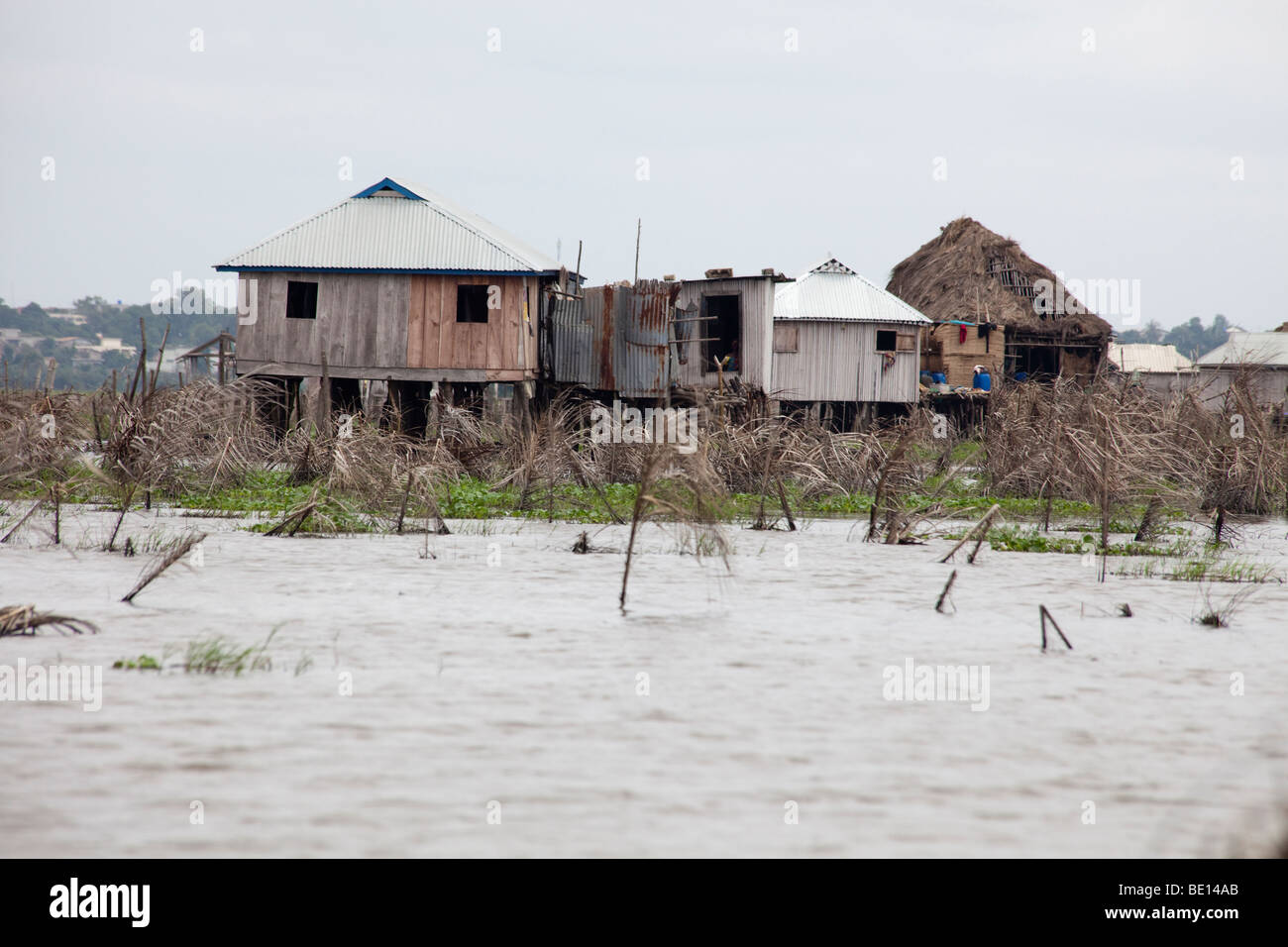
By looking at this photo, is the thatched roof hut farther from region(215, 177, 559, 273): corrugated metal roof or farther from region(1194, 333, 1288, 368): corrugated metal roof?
region(215, 177, 559, 273): corrugated metal roof

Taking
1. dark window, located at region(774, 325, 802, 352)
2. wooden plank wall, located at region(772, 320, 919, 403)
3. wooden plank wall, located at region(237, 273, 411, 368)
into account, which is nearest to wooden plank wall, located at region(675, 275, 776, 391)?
wooden plank wall, located at region(237, 273, 411, 368)

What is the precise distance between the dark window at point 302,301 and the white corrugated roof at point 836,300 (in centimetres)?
1191

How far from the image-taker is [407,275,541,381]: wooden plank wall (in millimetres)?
23844

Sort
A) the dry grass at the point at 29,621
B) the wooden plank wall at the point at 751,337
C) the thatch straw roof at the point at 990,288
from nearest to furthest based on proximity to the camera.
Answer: the dry grass at the point at 29,621 → the wooden plank wall at the point at 751,337 → the thatch straw roof at the point at 990,288

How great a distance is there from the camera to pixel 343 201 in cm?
2509

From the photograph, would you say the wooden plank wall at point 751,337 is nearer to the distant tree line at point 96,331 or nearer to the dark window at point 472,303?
the dark window at point 472,303

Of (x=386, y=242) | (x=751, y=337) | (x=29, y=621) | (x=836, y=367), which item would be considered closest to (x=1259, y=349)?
(x=836, y=367)

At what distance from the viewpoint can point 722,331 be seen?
1113 inches

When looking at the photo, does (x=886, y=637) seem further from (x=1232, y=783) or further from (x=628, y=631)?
(x=1232, y=783)

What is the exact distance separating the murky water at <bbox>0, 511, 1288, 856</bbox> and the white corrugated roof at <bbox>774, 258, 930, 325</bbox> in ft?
69.9

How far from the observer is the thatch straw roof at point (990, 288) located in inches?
1489

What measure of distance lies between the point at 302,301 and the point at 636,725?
20277 mm

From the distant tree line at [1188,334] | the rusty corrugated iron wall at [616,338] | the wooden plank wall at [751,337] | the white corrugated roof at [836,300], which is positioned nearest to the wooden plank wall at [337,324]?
the rusty corrugated iron wall at [616,338]

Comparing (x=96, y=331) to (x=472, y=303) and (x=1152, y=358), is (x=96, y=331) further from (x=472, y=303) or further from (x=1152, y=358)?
(x=472, y=303)
